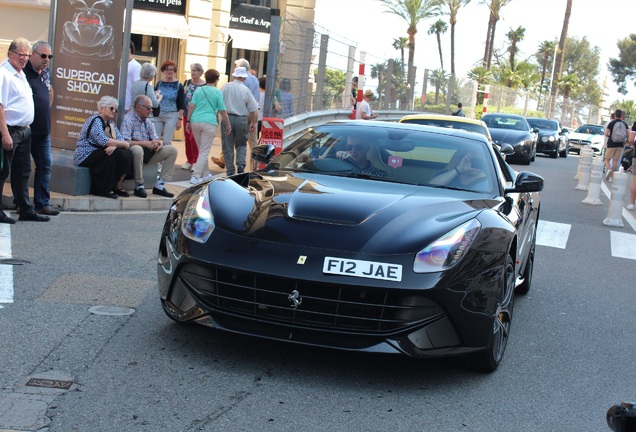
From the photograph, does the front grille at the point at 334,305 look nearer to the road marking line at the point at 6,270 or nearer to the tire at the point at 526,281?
the road marking line at the point at 6,270

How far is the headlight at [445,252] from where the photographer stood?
16.0 ft

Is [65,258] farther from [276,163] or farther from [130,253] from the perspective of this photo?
[276,163]

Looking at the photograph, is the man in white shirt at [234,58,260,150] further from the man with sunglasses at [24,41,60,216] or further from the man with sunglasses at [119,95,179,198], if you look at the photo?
the man with sunglasses at [24,41,60,216]

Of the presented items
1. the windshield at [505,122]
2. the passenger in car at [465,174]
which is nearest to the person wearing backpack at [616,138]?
the windshield at [505,122]

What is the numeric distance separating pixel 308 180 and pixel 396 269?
1.37 m

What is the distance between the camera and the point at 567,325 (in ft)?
22.7

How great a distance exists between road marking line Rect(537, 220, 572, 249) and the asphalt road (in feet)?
12.5

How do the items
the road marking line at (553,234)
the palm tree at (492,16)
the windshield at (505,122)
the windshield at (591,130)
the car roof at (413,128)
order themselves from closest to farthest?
1. the car roof at (413,128)
2. the road marking line at (553,234)
3. the windshield at (505,122)
4. the windshield at (591,130)
5. the palm tree at (492,16)

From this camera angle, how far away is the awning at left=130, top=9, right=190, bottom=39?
24.2 metres

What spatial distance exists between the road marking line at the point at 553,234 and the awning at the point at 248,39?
1921cm

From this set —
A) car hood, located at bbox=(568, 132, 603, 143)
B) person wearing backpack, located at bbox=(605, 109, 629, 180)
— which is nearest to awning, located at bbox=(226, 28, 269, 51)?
person wearing backpack, located at bbox=(605, 109, 629, 180)

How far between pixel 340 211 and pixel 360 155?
1.33m

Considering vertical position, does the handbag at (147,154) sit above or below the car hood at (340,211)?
below

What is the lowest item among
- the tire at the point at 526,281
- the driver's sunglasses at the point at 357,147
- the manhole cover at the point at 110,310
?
the manhole cover at the point at 110,310
